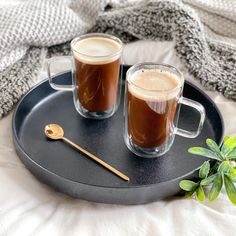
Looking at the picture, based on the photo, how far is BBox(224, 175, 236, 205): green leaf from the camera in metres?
0.60

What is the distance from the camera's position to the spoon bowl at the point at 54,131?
743 millimetres

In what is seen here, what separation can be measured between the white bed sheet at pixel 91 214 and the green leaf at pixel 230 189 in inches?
1.6

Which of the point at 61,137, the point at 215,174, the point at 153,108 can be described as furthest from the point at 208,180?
the point at 61,137

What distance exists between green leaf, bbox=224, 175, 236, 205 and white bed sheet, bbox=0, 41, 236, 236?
0.04m

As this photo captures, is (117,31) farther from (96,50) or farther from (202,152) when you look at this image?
(202,152)

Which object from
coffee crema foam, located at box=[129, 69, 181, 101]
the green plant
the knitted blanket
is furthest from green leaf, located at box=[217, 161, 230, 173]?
the knitted blanket

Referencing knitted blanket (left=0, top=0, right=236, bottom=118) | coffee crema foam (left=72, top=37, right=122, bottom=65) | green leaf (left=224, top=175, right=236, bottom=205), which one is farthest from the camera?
knitted blanket (left=0, top=0, right=236, bottom=118)

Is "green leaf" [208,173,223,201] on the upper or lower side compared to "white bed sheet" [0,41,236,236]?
upper

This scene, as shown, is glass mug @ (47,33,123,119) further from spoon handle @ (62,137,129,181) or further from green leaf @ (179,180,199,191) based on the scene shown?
green leaf @ (179,180,199,191)

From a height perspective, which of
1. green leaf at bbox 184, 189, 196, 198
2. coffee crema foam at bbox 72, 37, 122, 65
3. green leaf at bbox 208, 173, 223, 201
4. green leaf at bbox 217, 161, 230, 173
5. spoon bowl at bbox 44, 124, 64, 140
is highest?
coffee crema foam at bbox 72, 37, 122, 65

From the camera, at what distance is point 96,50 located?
2.56ft

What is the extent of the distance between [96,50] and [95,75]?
52 mm

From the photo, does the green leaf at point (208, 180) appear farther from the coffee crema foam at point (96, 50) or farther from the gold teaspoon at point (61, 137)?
the coffee crema foam at point (96, 50)

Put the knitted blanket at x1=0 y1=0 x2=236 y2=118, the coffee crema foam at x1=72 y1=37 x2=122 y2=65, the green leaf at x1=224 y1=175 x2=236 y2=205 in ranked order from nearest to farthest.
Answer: the green leaf at x1=224 y1=175 x2=236 y2=205 < the coffee crema foam at x1=72 y1=37 x2=122 y2=65 < the knitted blanket at x1=0 y1=0 x2=236 y2=118
